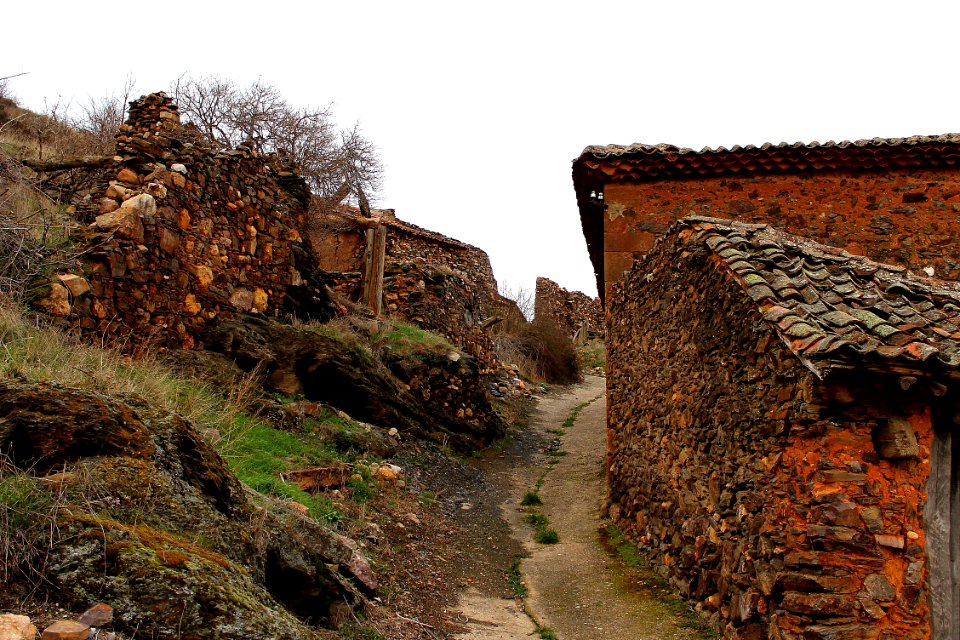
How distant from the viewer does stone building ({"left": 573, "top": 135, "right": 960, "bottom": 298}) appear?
32.0ft

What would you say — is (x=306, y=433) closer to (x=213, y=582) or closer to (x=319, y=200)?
(x=213, y=582)

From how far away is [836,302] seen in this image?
5.08m

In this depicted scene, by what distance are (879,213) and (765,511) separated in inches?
272

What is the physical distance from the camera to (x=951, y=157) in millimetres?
9703

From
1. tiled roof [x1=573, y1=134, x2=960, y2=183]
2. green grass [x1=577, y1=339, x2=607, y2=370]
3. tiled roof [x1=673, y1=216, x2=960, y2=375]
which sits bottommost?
green grass [x1=577, y1=339, x2=607, y2=370]

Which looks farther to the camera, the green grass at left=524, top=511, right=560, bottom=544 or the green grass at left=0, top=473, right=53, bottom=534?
the green grass at left=524, top=511, right=560, bottom=544

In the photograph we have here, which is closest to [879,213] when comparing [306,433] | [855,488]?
[855,488]

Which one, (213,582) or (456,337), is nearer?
(213,582)

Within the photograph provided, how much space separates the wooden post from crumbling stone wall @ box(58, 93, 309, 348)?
3.90m

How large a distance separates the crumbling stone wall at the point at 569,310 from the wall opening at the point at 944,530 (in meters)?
20.2

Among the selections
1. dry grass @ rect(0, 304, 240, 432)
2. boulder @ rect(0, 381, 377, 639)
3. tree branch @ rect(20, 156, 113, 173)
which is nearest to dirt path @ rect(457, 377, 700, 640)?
boulder @ rect(0, 381, 377, 639)

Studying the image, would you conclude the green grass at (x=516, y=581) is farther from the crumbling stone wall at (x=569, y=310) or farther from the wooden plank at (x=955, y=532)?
the crumbling stone wall at (x=569, y=310)

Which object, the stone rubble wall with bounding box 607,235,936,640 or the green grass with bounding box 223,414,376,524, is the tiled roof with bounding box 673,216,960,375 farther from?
the green grass with bounding box 223,414,376,524

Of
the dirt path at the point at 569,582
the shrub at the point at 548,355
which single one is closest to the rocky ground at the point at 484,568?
the dirt path at the point at 569,582
